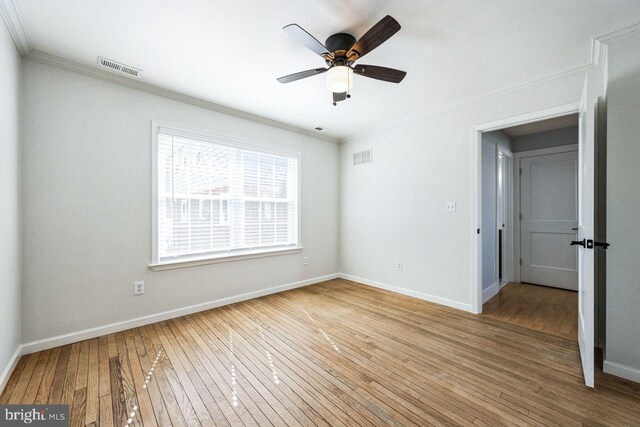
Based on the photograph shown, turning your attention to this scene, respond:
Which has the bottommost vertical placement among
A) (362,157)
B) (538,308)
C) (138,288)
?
(538,308)

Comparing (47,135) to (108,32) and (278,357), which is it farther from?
(278,357)

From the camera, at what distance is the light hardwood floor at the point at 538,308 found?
2.73m

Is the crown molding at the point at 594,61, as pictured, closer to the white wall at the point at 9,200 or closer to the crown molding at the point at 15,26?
Answer: the crown molding at the point at 15,26

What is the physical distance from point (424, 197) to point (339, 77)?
7.20 feet

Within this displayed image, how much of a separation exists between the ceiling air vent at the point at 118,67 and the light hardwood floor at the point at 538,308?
15.0ft

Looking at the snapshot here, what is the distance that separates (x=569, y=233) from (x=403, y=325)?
131 inches

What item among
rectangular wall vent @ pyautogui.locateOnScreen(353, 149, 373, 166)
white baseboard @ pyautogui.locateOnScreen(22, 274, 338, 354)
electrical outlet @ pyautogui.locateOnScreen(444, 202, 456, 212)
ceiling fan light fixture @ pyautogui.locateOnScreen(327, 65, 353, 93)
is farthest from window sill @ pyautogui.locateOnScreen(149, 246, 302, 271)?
ceiling fan light fixture @ pyautogui.locateOnScreen(327, 65, 353, 93)

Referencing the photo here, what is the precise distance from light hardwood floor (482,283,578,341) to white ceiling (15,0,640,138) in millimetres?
2549

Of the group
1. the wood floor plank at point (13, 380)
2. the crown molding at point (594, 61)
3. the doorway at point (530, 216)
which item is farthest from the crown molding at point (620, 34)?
the wood floor plank at point (13, 380)

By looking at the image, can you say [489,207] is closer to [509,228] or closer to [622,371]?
[509,228]

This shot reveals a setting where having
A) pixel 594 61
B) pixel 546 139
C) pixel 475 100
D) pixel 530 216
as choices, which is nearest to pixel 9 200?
pixel 475 100

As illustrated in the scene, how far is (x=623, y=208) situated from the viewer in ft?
6.23

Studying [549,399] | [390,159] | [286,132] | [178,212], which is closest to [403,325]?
[549,399]

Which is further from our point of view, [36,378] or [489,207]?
[489,207]
